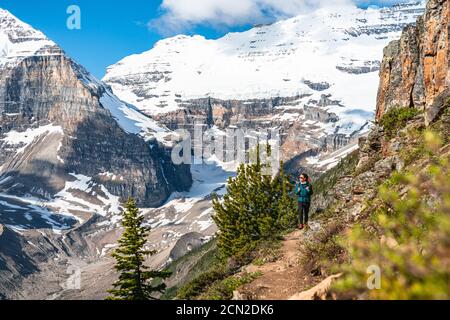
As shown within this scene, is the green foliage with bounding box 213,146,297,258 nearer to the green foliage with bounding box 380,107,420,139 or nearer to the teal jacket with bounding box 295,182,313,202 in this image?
the green foliage with bounding box 380,107,420,139

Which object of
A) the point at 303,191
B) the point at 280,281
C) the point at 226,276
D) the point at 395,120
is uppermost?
the point at 395,120

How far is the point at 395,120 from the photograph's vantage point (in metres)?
41.6

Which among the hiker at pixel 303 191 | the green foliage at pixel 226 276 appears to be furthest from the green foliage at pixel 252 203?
the green foliage at pixel 226 276

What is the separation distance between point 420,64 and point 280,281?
3497 centimetres

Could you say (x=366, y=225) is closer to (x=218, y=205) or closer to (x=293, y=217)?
(x=293, y=217)

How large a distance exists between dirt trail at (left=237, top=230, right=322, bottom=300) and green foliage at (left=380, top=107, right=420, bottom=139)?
17044 millimetres

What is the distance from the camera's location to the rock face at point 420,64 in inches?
1773

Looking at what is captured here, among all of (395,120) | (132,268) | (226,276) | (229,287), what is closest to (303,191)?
(226,276)

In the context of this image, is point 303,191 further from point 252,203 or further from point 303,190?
point 252,203

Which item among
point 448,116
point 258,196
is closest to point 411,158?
point 448,116

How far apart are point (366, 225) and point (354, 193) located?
9.38m

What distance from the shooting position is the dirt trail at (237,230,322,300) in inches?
797

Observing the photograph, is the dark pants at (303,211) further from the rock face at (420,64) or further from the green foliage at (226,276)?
the rock face at (420,64)

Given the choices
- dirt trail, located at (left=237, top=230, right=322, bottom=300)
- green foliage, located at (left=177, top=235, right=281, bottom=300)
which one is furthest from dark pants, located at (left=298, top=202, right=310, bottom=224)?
dirt trail, located at (left=237, top=230, right=322, bottom=300)
